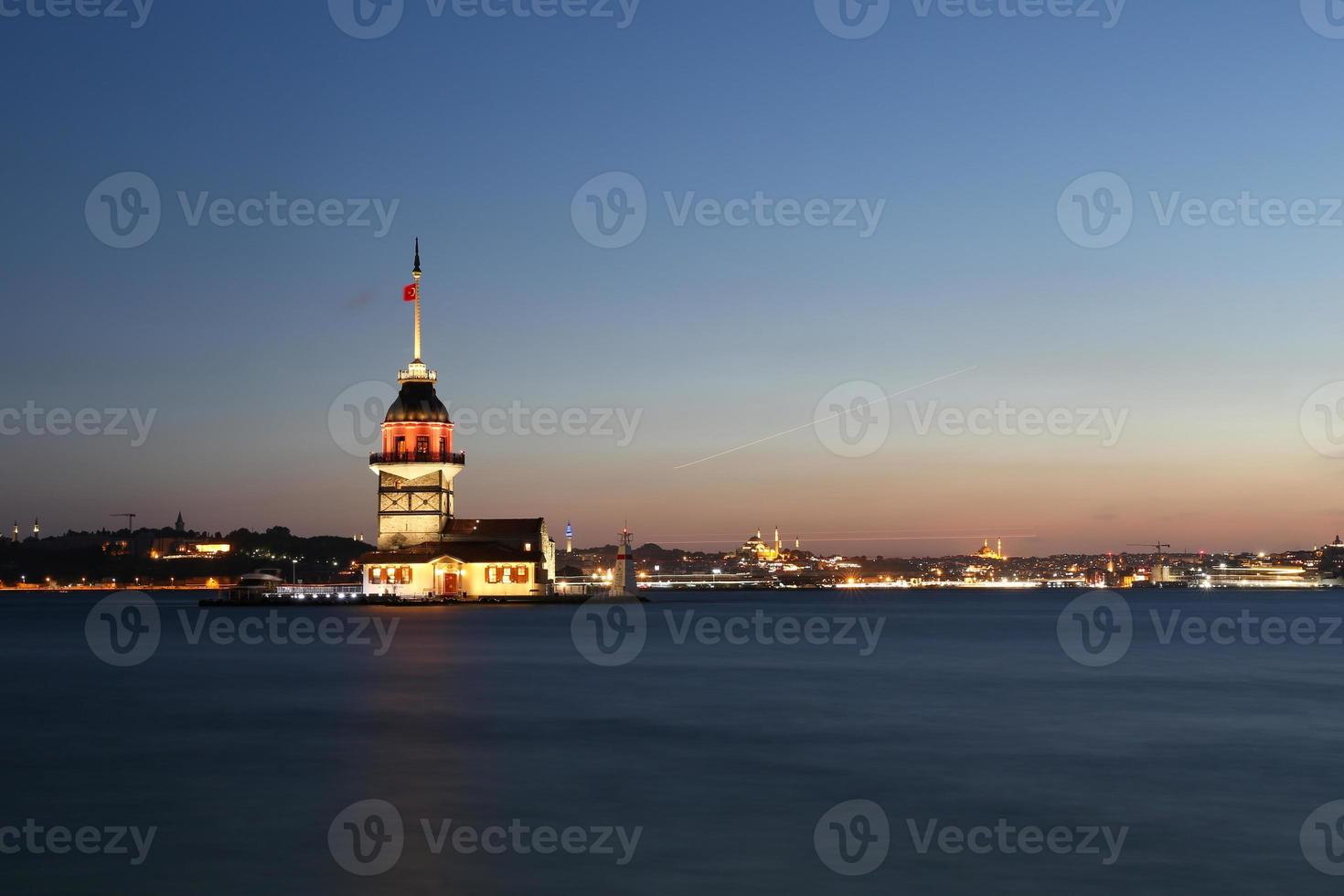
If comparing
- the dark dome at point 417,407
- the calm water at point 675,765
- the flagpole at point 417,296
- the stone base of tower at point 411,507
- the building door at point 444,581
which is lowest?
the calm water at point 675,765

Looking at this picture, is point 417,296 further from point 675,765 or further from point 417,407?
point 675,765

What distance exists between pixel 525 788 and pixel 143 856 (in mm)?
7816

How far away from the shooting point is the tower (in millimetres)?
111688

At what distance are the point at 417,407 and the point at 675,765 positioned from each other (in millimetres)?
86830

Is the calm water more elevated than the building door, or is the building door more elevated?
the building door

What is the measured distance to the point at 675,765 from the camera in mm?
28828

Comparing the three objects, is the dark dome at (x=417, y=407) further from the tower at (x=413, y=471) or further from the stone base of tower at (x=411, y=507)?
the stone base of tower at (x=411, y=507)

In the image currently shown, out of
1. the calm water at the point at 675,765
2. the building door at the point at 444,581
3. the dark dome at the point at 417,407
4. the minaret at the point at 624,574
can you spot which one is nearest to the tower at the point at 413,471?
the dark dome at the point at 417,407

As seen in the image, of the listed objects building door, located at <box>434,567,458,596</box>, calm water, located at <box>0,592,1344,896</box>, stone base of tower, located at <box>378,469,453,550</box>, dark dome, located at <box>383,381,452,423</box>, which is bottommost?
calm water, located at <box>0,592,1344,896</box>

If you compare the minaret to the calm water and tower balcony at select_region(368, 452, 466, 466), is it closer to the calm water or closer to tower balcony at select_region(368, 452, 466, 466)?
tower balcony at select_region(368, 452, 466, 466)

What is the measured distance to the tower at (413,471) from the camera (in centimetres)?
11169

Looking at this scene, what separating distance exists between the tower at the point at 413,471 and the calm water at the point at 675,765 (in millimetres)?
54464

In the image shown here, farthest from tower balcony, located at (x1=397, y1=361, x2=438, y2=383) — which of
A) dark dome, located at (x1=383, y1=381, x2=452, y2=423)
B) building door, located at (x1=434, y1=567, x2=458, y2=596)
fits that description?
building door, located at (x1=434, y1=567, x2=458, y2=596)

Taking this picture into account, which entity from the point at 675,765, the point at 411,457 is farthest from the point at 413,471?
the point at 675,765
